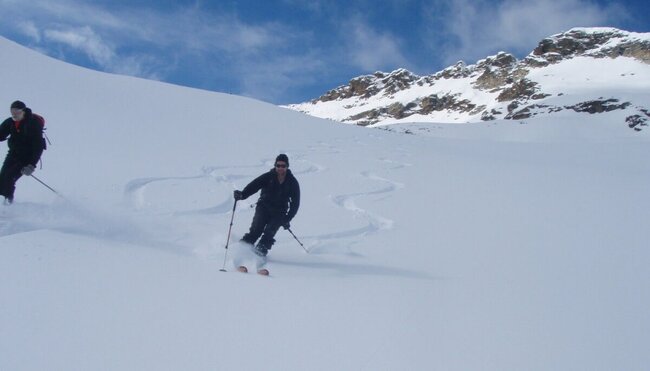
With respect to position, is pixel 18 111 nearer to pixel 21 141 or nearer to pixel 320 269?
pixel 21 141

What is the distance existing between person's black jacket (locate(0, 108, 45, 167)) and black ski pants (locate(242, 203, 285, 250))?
2.87 m

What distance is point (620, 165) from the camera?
52.4 feet

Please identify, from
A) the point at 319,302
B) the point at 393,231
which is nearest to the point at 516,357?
the point at 319,302

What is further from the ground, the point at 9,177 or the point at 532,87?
the point at 532,87

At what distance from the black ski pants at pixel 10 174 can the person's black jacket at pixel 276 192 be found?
8.92 ft

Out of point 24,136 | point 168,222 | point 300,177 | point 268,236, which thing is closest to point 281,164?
point 268,236

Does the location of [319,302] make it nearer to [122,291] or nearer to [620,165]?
[122,291]

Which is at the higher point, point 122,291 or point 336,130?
point 336,130

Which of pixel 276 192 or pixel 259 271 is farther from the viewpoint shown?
pixel 276 192

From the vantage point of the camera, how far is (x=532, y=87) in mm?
77812

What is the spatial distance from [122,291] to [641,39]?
99.6m

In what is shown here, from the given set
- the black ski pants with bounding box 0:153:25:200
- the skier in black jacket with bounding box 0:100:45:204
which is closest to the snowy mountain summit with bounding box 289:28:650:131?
the skier in black jacket with bounding box 0:100:45:204

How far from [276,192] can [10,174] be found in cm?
314

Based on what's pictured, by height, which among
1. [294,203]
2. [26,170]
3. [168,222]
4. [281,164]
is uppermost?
[281,164]
